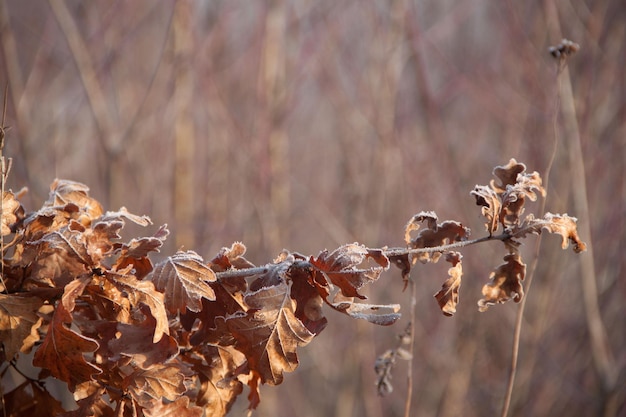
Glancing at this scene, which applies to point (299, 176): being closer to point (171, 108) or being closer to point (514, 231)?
point (171, 108)

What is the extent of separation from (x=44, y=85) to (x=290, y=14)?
6.65 ft

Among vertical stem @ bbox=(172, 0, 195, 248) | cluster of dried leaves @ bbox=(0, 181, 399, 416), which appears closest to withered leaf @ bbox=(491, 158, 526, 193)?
cluster of dried leaves @ bbox=(0, 181, 399, 416)

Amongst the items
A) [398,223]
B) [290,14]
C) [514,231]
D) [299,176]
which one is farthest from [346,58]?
[514,231]

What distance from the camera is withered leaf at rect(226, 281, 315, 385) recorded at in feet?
3.04

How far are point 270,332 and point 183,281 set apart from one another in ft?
0.51

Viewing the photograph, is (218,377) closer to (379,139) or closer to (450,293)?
(450,293)

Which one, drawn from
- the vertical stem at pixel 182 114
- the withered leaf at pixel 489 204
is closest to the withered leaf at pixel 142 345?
the withered leaf at pixel 489 204

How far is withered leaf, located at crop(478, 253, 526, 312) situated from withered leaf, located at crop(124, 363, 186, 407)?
52 centimetres

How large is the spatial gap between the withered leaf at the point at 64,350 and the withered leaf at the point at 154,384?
0.06m

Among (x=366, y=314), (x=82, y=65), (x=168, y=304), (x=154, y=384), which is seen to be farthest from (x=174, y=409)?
(x=82, y=65)

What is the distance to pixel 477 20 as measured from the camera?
15.8 ft

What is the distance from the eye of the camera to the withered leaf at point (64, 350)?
893mm

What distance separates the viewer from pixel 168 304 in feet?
3.02

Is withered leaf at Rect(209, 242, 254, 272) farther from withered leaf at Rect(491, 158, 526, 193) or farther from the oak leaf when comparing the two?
withered leaf at Rect(491, 158, 526, 193)
